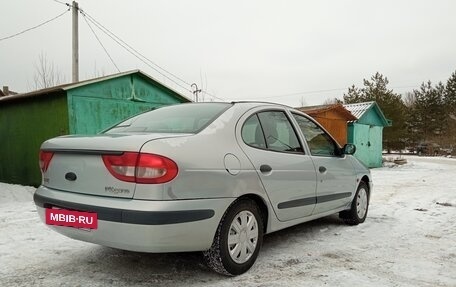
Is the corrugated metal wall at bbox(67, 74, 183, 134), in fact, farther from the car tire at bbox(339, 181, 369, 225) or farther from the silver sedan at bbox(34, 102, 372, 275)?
the car tire at bbox(339, 181, 369, 225)

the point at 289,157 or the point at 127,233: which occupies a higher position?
the point at 289,157

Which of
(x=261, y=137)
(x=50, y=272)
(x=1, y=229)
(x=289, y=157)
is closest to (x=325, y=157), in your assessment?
(x=289, y=157)

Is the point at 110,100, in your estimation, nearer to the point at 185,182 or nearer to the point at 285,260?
the point at 285,260

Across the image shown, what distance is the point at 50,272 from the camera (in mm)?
3260

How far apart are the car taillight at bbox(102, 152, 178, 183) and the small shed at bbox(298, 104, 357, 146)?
12.4 metres

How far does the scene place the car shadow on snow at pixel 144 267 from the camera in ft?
10.1

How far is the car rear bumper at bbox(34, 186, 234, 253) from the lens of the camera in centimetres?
257

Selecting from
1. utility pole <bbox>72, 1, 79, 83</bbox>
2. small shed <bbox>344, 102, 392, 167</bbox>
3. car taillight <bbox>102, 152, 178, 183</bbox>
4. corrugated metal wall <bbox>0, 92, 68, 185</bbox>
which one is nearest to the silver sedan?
car taillight <bbox>102, 152, 178, 183</bbox>

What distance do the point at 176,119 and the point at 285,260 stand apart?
169 centimetres

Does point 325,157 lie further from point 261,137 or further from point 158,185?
point 158,185

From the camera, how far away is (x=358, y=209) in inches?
207

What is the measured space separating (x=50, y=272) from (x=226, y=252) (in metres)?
1.54

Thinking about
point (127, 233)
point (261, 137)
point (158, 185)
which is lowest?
point (127, 233)

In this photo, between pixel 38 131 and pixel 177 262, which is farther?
pixel 38 131
